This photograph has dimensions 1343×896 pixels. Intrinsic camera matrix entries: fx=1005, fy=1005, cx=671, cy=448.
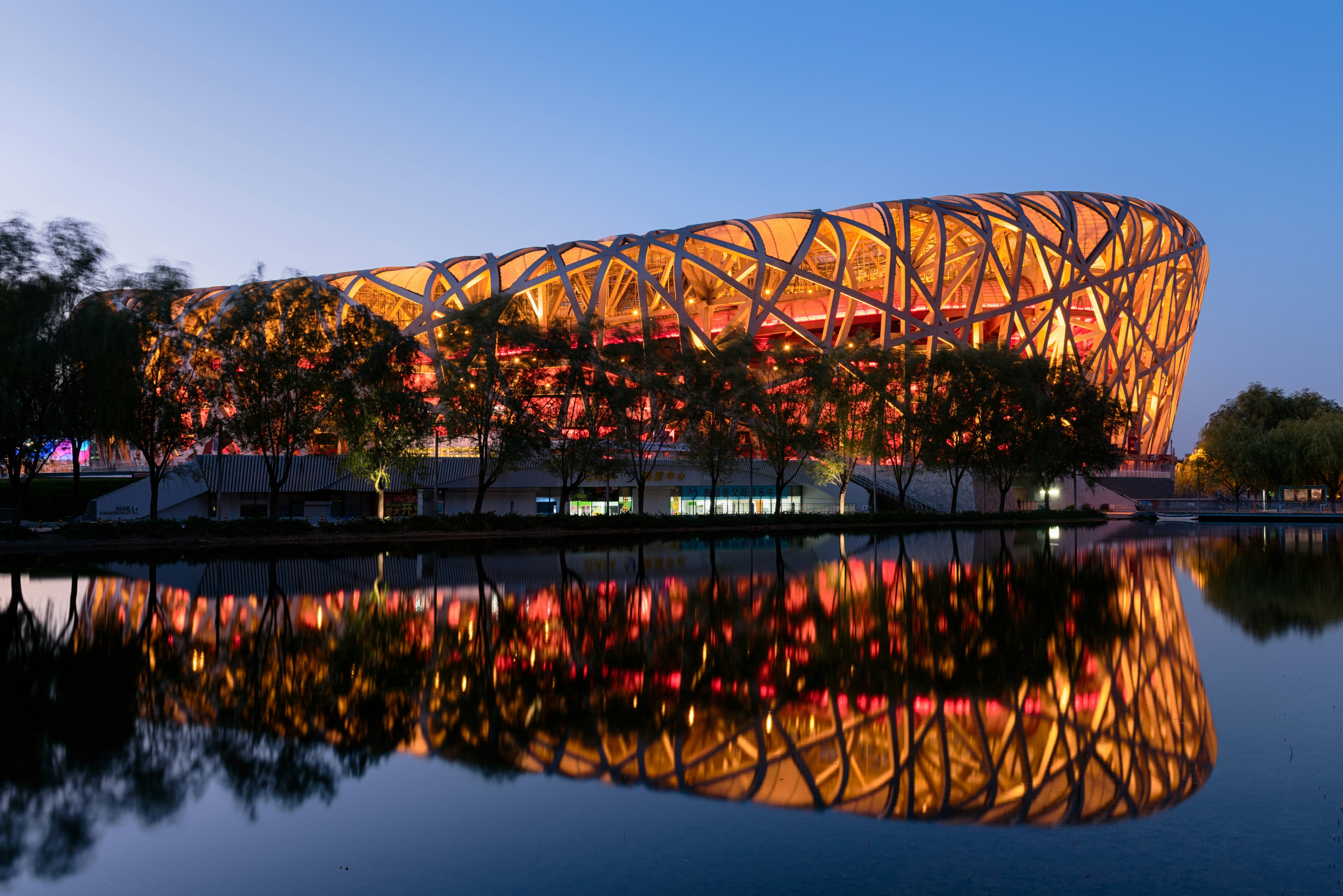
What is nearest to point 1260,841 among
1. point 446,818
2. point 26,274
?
point 446,818

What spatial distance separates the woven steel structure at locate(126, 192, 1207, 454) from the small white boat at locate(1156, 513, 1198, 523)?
26.8ft

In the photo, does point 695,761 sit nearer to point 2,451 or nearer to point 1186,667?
point 1186,667

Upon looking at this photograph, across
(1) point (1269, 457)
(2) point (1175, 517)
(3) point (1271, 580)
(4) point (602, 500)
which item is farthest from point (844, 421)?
(1) point (1269, 457)

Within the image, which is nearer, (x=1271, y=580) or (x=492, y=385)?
(x=1271, y=580)

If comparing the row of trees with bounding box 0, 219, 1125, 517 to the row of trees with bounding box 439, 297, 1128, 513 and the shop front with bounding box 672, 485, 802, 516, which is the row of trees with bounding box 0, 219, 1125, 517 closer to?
the row of trees with bounding box 439, 297, 1128, 513

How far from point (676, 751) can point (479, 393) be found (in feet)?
107

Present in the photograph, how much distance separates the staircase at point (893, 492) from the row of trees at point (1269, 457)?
20.8m

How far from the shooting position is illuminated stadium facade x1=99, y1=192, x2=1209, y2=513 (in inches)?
2501

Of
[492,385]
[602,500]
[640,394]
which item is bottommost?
[602,500]

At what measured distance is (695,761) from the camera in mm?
6836

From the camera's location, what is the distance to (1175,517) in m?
58.6

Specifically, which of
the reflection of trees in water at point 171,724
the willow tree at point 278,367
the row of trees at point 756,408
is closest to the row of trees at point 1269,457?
the row of trees at point 756,408

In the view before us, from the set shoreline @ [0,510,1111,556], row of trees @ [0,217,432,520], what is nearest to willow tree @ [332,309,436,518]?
row of trees @ [0,217,432,520]

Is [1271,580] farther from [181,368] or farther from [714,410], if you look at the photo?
[181,368]
